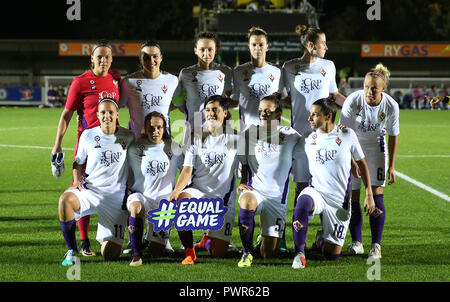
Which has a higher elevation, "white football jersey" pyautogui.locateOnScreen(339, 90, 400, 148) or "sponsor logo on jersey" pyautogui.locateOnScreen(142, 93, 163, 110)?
"sponsor logo on jersey" pyautogui.locateOnScreen(142, 93, 163, 110)

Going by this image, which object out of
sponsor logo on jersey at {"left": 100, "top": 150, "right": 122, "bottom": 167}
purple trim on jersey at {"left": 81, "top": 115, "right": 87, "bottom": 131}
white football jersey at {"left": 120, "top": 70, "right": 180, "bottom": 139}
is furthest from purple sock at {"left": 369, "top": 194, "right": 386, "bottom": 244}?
purple trim on jersey at {"left": 81, "top": 115, "right": 87, "bottom": 131}

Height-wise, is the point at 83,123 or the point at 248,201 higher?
the point at 83,123

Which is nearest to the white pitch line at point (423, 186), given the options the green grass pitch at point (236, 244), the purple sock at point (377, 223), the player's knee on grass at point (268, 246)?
the green grass pitch at point (236, 244)

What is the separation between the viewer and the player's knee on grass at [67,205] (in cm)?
571

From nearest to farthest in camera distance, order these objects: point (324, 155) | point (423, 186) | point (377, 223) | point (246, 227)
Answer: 1. point (246, 227)
2. point (324, 155)
3. point (377, 223)
4. point (423, 186)

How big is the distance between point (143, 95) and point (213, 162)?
3.24ft

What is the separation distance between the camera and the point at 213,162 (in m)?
6.02

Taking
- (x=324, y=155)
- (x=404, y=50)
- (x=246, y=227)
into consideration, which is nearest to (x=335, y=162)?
(x=324, y=155)

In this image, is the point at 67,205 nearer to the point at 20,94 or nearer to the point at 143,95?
the point at 143,95

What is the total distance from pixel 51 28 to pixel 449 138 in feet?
126

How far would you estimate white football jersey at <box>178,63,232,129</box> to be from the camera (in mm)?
6598

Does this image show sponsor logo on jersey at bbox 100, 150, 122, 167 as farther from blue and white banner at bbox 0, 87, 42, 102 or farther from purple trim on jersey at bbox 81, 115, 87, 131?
blue and white banner at bbox 0, 87, 42, 102

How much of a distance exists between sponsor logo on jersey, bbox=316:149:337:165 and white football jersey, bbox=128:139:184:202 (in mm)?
1294

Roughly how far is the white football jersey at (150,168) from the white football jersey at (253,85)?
1067 mm
